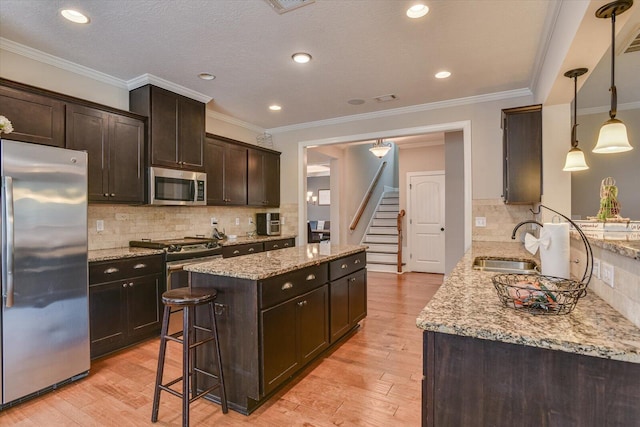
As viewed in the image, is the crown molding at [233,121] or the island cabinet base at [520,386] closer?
the island cabinet base at [520,386]

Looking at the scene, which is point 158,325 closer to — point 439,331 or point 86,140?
point 86,140

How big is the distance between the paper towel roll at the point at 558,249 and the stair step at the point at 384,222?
6.78 metres

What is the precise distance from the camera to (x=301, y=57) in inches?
120

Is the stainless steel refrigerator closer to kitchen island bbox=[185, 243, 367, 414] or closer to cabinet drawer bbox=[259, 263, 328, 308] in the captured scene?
kitchen island bbox=[185, 243, 367, 414]

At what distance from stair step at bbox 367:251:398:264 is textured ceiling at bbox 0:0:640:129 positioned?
410 cm

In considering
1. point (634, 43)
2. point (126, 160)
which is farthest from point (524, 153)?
point (126, 160)

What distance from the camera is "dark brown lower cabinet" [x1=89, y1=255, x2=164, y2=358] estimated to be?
113 inches

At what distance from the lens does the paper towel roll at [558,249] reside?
1.68 meters

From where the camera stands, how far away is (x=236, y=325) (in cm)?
217

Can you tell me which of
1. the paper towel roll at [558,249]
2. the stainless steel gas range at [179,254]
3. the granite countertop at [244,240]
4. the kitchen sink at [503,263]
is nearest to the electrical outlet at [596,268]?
the paper towel roll at [558,249]

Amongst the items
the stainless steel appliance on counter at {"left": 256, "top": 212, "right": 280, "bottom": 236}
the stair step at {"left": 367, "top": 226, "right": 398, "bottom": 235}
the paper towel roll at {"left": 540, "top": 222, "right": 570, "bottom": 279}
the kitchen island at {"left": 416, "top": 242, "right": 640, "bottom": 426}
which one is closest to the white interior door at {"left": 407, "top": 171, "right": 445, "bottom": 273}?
the stair step at {"left": 367, "top": 226, "right": 398, "bottom": 235}

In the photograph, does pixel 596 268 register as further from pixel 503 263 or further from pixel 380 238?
pixel 380 238

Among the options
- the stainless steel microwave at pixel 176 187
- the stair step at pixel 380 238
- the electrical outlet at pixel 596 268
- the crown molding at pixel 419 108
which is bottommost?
the stair step at pixel 380 238

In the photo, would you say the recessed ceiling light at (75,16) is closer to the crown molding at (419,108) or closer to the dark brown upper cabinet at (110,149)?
the dark brown upper cabinet at (110,149)
